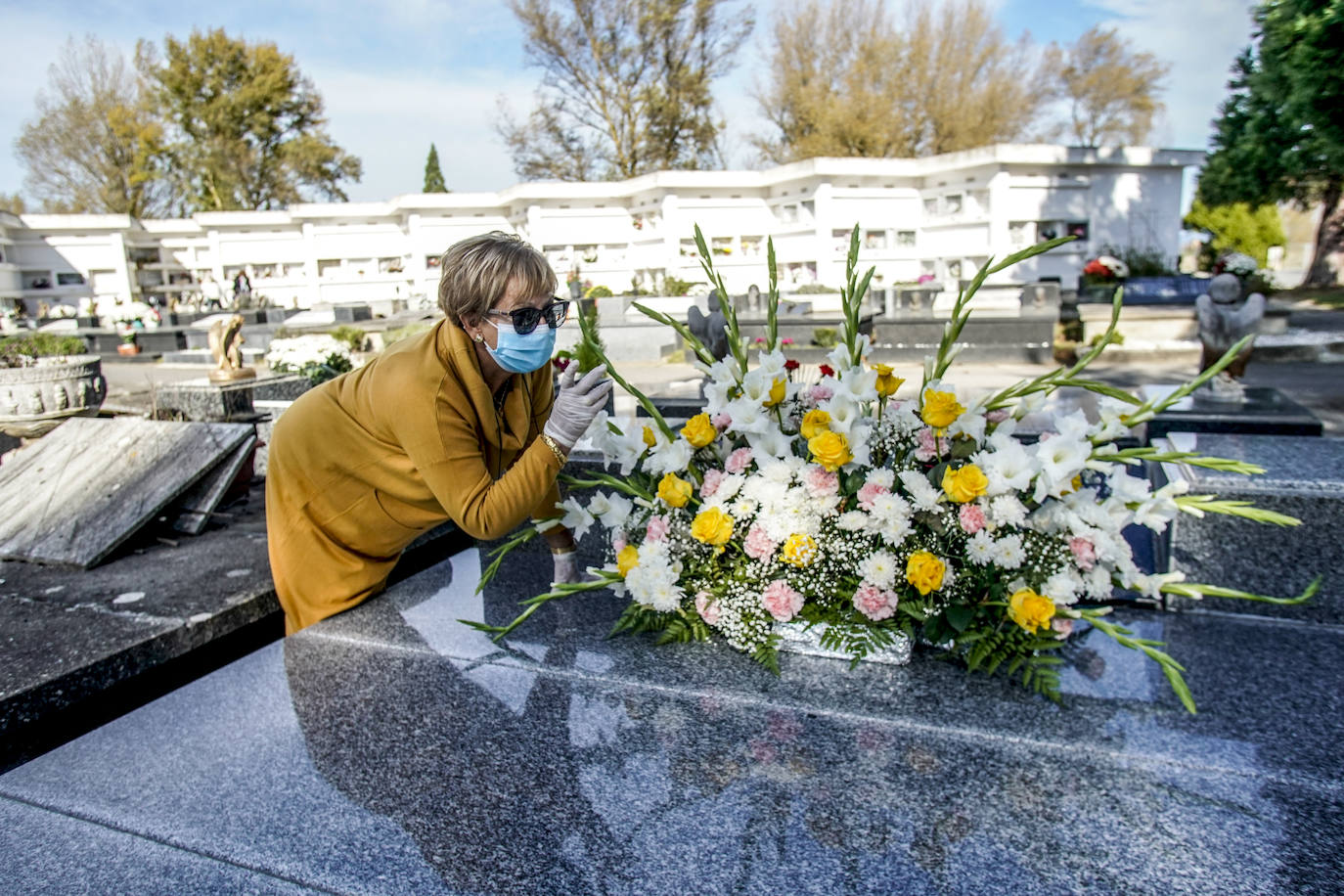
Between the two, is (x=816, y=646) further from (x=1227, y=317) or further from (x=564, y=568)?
(x=1227, y=317)

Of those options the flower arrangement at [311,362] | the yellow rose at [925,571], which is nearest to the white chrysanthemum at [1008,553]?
the yellow rose at [925,571]

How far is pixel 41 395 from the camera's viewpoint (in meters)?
5.30

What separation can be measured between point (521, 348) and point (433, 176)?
132 ft

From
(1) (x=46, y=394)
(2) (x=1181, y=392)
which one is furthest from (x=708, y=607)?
(1) (x=46, y=394)

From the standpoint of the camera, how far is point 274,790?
5.10 feet

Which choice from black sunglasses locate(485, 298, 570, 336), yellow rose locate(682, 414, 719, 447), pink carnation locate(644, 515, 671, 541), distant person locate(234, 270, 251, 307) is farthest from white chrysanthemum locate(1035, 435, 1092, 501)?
distant person locate(234, 270, 251, 307)

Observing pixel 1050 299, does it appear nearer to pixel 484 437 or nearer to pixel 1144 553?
pixel 1144 553

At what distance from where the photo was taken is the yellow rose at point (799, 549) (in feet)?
5.65

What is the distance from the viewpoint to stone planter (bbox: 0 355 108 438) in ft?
17.2

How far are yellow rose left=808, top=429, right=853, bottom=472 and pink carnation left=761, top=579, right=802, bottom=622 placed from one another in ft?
0.88

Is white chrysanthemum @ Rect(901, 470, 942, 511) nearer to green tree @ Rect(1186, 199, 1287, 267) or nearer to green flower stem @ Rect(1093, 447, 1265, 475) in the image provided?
green flower stem @ Rect(1093, 447, 1265, 475)

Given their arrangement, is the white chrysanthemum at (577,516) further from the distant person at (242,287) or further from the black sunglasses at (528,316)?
the distant person at (242,287)

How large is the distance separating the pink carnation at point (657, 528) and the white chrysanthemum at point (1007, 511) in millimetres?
661

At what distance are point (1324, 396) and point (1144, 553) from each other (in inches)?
288
